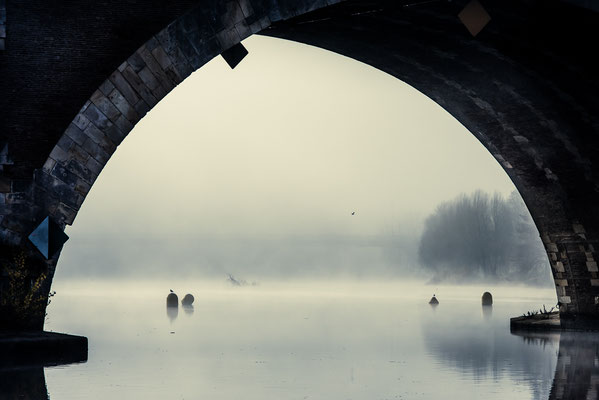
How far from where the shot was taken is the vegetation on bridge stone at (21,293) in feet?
50.0

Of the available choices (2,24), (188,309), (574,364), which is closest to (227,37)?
(2,24)

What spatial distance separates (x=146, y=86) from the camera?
52.2 feet

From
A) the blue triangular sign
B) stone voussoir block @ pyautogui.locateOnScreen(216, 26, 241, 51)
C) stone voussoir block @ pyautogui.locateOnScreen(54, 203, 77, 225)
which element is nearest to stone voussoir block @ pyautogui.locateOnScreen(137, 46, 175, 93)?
stone voussoir block @ pyautogui.locateOnScreen(216, 26, 241, 51)

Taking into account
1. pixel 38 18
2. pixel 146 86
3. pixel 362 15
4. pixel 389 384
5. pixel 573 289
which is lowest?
pixel 389 384

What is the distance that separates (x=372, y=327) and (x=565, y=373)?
11.3 m

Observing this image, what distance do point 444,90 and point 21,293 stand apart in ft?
40.2

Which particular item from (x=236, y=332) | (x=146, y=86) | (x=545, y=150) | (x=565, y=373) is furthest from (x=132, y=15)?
(x=545, y=150)

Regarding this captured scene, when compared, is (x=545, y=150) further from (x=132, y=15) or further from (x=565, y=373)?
(x=132, y=15)

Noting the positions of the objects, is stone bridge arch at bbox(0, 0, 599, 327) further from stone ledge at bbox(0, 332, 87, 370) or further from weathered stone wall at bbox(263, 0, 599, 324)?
stone ledge at bbox(0, 332, 87, 370)

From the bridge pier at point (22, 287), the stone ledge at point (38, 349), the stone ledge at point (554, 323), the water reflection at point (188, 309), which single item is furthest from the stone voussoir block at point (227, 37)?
the water reflection at point (188, 309)

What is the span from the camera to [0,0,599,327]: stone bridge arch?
1569 cm

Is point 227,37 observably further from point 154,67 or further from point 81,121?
point 81,121

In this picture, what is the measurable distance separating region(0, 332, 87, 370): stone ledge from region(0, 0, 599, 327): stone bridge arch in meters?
1.25

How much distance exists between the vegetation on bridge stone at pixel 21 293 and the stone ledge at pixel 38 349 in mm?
302
